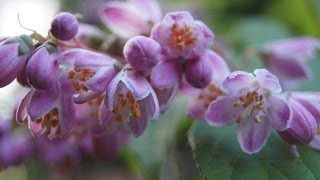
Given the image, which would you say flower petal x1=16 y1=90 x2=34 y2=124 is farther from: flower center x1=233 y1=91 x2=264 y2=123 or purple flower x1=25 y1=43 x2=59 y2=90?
flower center x1=233 y1=91 x2=264 y2=123

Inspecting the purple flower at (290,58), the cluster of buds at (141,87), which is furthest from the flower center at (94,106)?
the purple flower at (290,58)

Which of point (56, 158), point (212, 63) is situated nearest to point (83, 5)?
point (56, 158)

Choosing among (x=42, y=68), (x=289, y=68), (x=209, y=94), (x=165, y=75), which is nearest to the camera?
(x=42, y=68)

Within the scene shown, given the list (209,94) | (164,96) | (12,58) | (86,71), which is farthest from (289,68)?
(12,58)

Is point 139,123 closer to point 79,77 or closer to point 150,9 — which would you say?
point 79,77

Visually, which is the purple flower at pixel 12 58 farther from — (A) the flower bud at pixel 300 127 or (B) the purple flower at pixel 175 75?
(A) the flower bud at pixel 300 127

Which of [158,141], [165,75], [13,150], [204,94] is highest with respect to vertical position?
[165,75]

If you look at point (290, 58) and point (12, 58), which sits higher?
point (12, 58)

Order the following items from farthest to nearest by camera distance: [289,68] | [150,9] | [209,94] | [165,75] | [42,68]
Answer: [289,68], [150,9], [209,94], [165,75], [42,68]
